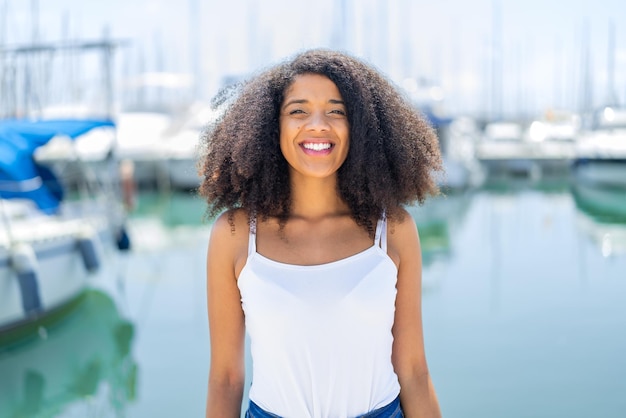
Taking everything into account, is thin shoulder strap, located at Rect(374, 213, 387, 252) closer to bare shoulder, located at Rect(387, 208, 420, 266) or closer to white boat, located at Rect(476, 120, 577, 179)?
bare shoulder, located at Rect(387, 208, 420, 266)

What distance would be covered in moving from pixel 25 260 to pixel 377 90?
5925mm

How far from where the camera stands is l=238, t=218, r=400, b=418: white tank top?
163 centimetres

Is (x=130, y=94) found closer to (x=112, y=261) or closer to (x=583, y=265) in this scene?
(x=112, y=261)

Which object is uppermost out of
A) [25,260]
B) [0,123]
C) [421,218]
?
[0,123]

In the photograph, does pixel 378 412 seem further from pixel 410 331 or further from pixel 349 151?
pixel 349 151

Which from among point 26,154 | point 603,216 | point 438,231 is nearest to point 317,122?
point 26,154

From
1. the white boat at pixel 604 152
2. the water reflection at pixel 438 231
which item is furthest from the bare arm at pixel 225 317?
the white boat at pixel 604 152

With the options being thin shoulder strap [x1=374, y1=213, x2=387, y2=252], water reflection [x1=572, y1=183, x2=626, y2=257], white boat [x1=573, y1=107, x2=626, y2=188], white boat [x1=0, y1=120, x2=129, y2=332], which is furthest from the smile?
white boat [x1=573, y1=107, x2=626, y2=188]

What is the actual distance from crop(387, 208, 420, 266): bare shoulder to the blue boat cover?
22.3ft

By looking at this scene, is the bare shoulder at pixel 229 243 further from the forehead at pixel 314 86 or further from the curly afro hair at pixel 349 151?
the forehead at pixel 314 86

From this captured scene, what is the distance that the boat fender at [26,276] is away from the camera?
690 centimetres

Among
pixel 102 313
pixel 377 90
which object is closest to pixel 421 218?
pixel 102 313

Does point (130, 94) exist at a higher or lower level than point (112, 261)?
higher

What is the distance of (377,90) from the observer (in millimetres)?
1864
